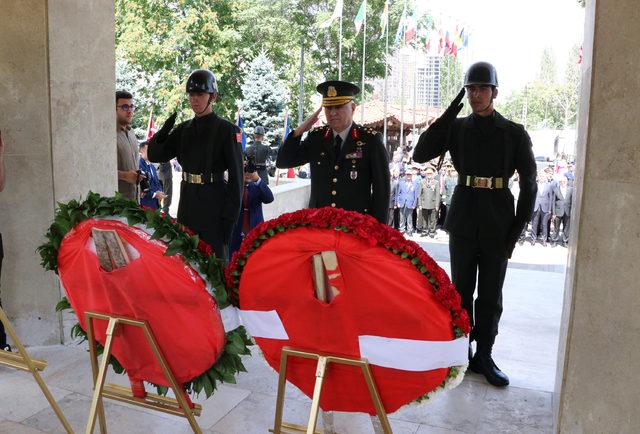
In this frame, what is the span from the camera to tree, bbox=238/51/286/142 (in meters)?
26.8

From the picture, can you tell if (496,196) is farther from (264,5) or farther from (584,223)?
(264,5)

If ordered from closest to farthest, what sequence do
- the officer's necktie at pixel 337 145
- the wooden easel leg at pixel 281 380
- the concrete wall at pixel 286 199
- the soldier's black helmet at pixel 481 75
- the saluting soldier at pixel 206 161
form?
1. the wooden easel leg at pixel 281 380
2. the soldier's black helmet at pixel 481 75
3. the officer's necktie at pixel 337 145
4. the saluting soldier at pixel 206 161
5. the concrete wall at pixel 286 199

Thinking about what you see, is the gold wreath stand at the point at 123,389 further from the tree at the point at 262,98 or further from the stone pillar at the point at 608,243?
the tree at the point at 262,98

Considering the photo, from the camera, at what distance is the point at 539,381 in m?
3.98

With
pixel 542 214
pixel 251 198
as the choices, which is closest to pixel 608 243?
pixel 251 198

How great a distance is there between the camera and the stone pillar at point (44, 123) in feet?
13.5

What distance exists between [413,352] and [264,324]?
528mm

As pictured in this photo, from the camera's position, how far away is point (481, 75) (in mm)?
3646

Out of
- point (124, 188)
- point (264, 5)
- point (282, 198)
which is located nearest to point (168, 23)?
point (264, 5)

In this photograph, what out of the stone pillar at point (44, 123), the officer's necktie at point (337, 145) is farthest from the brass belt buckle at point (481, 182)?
the stone pillar at point (44, 123)

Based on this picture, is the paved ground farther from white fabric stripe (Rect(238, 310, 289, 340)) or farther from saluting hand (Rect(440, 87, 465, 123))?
saluting hand (Rect(440, 87, 465, 123))

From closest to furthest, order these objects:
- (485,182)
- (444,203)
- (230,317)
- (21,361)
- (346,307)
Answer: (346,307) → (230,317) → (21,361) → (485,182) → (444,203)

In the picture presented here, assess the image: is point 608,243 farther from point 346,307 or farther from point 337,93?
point 337,93

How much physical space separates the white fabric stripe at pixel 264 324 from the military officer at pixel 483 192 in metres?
2.02
